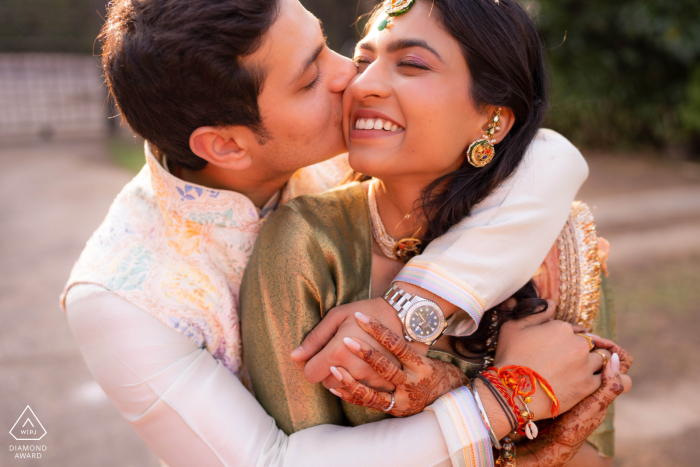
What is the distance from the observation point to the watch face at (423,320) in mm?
1500

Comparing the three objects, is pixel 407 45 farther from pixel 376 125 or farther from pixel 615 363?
pixel 615 363

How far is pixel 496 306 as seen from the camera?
5.74ft

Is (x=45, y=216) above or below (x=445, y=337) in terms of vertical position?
below

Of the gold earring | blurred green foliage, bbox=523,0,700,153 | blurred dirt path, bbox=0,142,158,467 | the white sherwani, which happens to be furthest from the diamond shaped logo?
blurred green foliage, bbox=523,0,700,153

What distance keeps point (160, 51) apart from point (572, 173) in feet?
4.25

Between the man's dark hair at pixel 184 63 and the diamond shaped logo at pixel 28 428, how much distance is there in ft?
7.52

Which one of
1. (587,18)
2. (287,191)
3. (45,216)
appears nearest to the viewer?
(287,191)

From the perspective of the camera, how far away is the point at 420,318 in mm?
1503

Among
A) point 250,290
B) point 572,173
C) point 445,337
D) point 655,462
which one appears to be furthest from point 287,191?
point 655,462

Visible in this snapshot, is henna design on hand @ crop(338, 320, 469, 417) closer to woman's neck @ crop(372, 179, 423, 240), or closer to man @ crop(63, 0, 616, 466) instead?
man @ crop(63, 0, 616, 466)

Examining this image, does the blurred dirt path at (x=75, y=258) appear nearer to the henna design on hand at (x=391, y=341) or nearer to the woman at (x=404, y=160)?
the woman at (x=404, y=160)

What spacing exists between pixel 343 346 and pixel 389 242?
496 mm

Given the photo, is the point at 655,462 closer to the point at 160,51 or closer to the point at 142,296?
the point at 142,296

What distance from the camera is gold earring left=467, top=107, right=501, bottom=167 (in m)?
1.75
